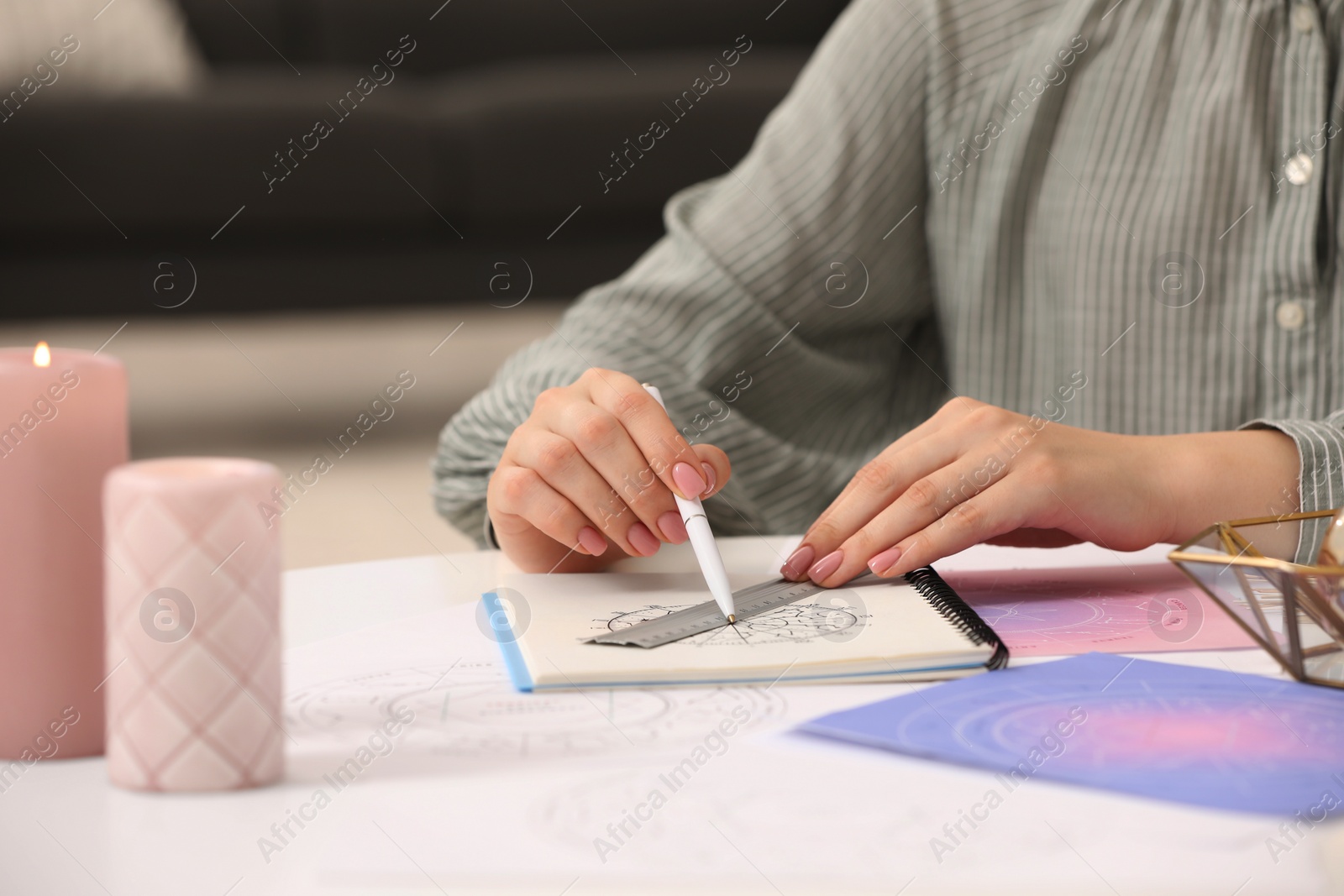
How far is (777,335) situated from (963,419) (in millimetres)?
317

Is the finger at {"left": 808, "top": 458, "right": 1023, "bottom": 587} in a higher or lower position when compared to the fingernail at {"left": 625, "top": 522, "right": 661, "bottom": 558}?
lower

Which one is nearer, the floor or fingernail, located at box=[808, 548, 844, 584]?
fingernail, located at box=[808, 548, 844, 584]

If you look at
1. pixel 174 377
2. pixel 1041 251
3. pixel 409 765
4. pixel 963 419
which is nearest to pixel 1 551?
pixel 409 765

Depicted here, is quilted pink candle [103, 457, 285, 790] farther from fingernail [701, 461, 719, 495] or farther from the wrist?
the wrist

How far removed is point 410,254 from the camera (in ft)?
7.70

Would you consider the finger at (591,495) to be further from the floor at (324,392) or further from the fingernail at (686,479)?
the floor at (324,392)

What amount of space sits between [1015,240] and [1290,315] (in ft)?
0.67

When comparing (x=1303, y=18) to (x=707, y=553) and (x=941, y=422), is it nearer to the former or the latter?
(x=941, y=422)

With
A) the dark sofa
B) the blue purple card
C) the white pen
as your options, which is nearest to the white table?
the blue purple card

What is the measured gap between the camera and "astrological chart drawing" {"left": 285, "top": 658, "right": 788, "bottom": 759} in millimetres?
419

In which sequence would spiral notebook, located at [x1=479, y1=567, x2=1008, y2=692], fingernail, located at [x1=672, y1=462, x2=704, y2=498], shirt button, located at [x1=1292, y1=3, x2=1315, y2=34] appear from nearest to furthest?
spiral notebook, located at [x1=479, y1=567, x2=1008, y2=692]
fingernail, located at [x1=672, y1=462, x2=704, y2=498]
shirt button, located at [x1=1292, y1=3, x2=1315, y2=34]

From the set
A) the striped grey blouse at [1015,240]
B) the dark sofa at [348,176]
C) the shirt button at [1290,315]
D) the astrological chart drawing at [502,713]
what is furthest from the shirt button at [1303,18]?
the dark sofa at [348,176]

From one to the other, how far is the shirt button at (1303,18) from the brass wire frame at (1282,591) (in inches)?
21.9

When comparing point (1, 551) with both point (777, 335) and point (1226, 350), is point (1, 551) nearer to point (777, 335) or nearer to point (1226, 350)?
point (777, 335)
